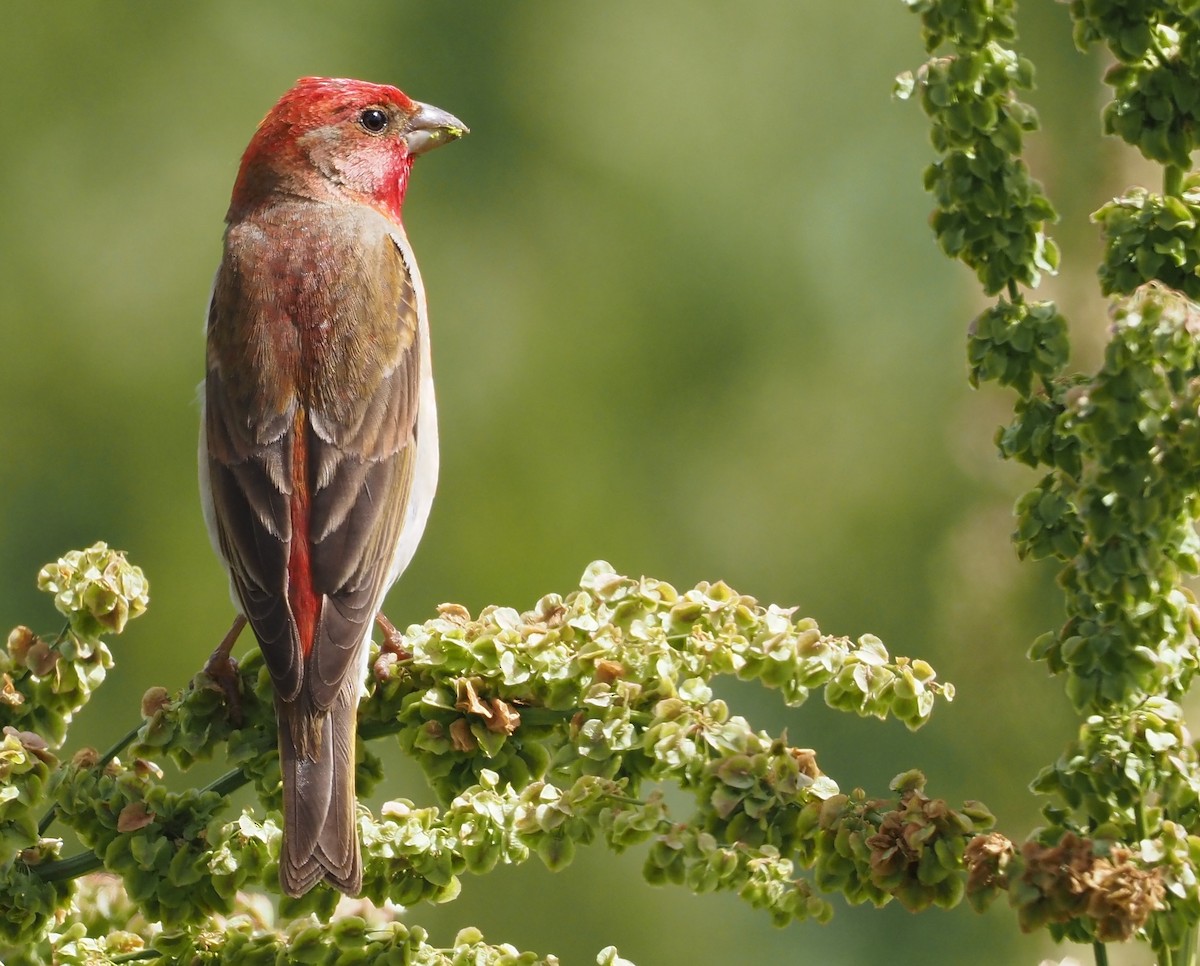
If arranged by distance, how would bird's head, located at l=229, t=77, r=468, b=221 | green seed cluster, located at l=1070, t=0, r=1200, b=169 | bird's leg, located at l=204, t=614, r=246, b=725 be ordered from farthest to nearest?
bird's head, located at l=229, t=77, r=468, b=221, bird's leg, located at l=204, t=614, r=246, b=725, green seed cluster, located at l=1070, t=0, r=1200, b=169

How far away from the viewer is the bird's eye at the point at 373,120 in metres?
4.20

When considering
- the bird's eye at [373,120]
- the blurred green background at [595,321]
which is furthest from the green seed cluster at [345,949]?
the blurred green background at [595,321]

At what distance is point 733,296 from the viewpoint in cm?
654

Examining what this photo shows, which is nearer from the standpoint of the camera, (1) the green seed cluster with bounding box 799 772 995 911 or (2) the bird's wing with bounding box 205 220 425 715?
(1) the green seed cluster with bounding box 799 772 995 911

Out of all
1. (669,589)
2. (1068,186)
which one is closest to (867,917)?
(1068,186)

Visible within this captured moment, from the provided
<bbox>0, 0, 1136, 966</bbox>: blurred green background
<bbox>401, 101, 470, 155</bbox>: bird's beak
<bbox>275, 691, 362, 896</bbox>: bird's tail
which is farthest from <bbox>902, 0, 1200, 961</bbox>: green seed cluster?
<bbox>0, 0, 1136, 966</bbox>: blurred green background

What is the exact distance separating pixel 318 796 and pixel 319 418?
1181mm

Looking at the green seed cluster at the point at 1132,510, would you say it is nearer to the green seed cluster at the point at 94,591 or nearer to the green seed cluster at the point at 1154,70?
the green seed cluster at the point at 1154,70

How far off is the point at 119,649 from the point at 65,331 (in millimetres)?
1316

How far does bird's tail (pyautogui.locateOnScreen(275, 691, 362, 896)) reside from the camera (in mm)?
1982

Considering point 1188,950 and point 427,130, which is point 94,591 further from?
point 427,130

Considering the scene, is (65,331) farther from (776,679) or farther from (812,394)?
(776,679)

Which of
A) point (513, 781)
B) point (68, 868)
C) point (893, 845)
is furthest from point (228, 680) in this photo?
point (893, 845)

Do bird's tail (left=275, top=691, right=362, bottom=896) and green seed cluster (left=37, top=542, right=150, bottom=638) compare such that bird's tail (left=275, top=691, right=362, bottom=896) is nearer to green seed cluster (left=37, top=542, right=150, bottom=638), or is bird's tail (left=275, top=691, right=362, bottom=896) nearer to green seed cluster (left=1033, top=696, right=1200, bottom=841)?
green seed cluster (left=37, top=542, right=150, bottom=638)
